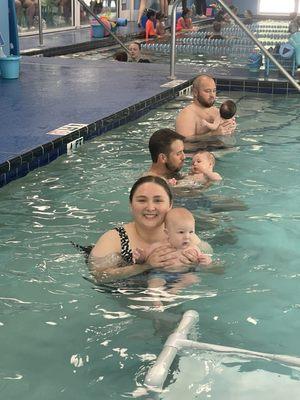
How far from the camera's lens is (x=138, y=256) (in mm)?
3639

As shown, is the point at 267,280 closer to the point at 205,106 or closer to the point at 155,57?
the point at 205,106

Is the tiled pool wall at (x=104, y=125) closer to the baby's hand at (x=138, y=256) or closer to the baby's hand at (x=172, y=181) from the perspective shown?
the baby's hand at (x=172, y=181)

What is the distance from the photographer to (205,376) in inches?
112

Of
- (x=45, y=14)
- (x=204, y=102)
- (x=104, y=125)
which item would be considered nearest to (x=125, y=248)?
(x=204, y=102)

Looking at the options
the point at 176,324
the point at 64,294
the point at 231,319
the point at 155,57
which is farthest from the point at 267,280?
the point at 155,57

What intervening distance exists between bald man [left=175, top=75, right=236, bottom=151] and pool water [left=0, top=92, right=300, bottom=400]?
60 cm

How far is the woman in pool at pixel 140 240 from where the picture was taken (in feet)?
11.6

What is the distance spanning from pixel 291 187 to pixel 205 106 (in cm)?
155

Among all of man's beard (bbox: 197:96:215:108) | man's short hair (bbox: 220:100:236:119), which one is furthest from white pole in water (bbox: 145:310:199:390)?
man's short hair (bbox: 220:100:236:119)

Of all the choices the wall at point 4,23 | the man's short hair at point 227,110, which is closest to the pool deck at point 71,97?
the wall at point 4,23

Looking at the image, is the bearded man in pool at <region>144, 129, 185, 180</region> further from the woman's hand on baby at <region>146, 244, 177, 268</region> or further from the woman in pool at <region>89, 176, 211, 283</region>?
the woman's hand on baby at <region>146, 244, 177, 268</region>

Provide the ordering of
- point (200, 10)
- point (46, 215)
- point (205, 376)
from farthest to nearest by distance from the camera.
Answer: point (200, 10) → point (46, 215) → point (205, 376)

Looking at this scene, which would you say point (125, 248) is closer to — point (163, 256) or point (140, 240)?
point (140, 240)

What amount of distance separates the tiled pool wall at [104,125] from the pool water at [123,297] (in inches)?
4.1
